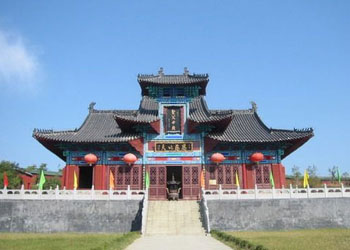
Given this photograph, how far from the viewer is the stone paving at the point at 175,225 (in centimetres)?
1499

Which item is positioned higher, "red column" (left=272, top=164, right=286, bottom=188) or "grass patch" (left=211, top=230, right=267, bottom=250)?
"red column" (left=272, top=164, right=286, bottom=188)

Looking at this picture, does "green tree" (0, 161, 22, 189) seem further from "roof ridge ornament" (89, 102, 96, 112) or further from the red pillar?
the red pillar

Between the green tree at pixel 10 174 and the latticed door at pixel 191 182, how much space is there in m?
36.0

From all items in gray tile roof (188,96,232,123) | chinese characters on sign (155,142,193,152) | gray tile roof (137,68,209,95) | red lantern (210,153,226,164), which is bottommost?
red lantern (210,153,226,164)

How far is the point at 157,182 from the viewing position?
80.8ft

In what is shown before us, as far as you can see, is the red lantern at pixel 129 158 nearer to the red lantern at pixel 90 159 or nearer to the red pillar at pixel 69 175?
the red lantern at pixel 90 159

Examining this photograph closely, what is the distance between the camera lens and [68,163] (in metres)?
25.5

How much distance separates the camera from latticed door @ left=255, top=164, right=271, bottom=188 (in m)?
25.0

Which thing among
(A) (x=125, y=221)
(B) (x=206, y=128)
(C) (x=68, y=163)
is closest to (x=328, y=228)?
(B) (x=206, y=128)

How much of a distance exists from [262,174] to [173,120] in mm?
7787

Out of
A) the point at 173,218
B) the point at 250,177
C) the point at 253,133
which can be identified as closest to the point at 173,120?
the point at 253,133

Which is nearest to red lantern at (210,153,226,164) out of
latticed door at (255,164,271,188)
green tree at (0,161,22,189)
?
latticed door at (255,164,271,188)

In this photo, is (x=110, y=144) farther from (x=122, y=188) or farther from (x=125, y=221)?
(x=125, y=221)

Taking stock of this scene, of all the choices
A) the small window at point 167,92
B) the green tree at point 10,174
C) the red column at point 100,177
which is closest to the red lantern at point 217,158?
the small window at point 167,92
